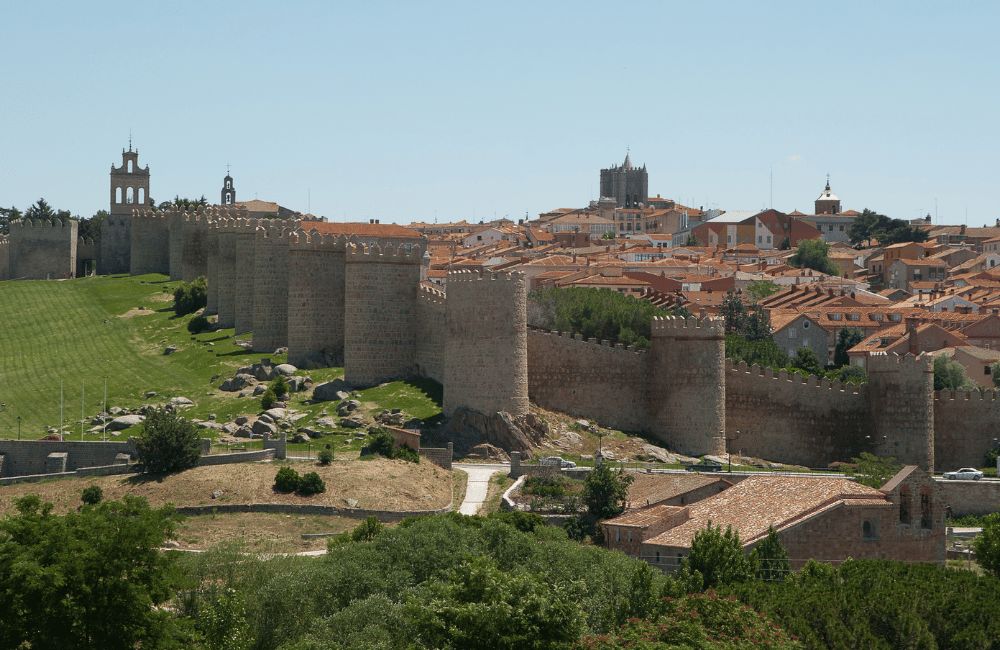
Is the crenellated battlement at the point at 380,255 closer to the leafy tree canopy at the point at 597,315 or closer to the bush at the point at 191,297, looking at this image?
the leafy tree canopy at the point at 597,315

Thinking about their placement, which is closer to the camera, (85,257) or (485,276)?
(485,276)

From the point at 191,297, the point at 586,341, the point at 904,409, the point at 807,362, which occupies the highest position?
the point at 191,297

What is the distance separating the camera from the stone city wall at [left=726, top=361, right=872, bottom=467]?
63000mm

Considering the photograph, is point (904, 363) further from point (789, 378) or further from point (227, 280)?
point (227, 280)

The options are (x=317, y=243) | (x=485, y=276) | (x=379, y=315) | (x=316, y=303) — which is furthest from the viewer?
(x=317, y=243)

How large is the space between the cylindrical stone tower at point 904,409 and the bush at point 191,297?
27.2 metres

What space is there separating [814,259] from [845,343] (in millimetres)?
34989

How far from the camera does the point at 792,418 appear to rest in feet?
208

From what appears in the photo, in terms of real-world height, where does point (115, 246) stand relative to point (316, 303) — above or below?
above

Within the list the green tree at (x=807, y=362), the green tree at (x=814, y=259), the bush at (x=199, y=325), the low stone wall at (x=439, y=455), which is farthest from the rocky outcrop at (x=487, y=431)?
the green tree at (x=814, y=259)

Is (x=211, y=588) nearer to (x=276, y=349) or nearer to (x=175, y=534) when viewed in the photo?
(x=175, y=534)

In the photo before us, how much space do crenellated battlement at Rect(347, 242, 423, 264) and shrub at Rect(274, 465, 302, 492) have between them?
1336 cm

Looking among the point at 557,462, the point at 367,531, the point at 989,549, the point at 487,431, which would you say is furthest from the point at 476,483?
the point at 989,549

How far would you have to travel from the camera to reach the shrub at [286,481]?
2040 inches
